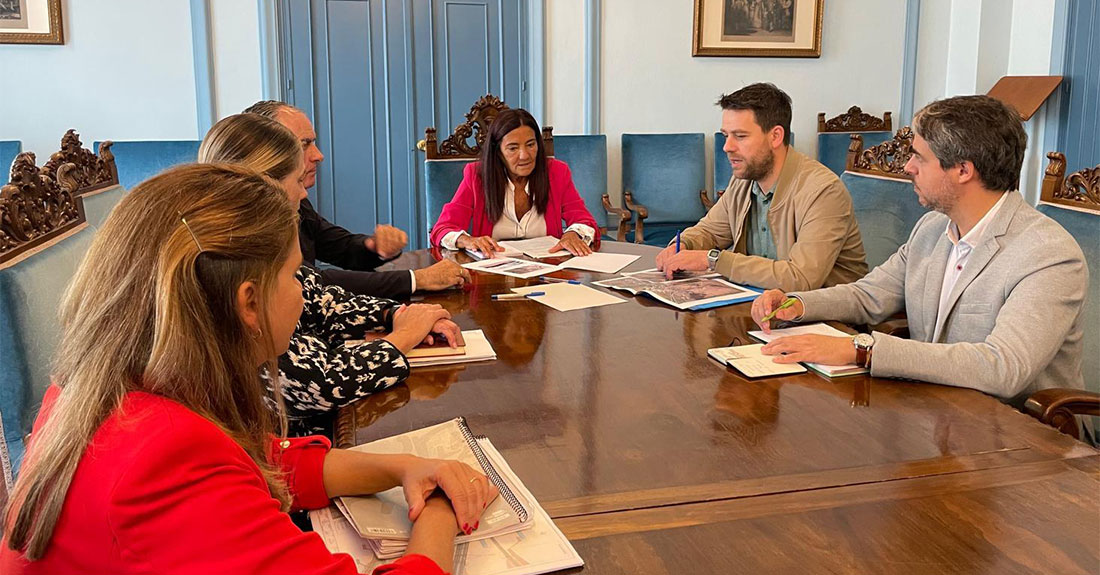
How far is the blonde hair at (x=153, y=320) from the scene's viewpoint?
36.1 inches

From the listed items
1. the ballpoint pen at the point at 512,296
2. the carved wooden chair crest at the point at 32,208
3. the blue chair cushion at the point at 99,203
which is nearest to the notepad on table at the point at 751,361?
the ballpoint pen at the point at 512,296

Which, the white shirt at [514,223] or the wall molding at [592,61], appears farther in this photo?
the wall molding at [592,61]

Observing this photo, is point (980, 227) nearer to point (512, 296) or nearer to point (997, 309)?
point (997, 309)

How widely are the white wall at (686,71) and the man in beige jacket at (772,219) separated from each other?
226 cm

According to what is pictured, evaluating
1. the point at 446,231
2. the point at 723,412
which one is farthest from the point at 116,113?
the point at 723,412

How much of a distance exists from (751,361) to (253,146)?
3.81 ft

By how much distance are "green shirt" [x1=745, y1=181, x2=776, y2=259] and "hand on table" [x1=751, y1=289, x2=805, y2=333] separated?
968 mm

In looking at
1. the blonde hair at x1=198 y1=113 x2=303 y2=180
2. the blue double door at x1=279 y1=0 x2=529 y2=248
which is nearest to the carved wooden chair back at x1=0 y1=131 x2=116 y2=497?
the blonde hair at x1=198 y1=113 x2=303 y2=180

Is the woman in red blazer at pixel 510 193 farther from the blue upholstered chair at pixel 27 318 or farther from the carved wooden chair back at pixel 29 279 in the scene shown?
the blue upholstered chair at pixel 27 318

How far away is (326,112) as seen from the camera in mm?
5266

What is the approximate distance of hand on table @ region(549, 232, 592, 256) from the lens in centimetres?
328

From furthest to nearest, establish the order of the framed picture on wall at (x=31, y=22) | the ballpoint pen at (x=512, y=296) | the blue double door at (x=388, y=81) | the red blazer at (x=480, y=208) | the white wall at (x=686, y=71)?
the white wall at (x=686, y=71)
the blue double door at (x=388, y=81)
the framed picture on wall at (x=31, y=22)
the red blazer at (x=480, y=208)
the ballpoint pen at (x=512, y=296)

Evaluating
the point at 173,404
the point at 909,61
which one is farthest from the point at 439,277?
the point at 909,61

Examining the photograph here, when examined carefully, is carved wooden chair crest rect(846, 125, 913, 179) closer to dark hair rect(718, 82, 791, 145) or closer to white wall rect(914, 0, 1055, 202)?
dark hair rect(718, 82, 791, 145)
